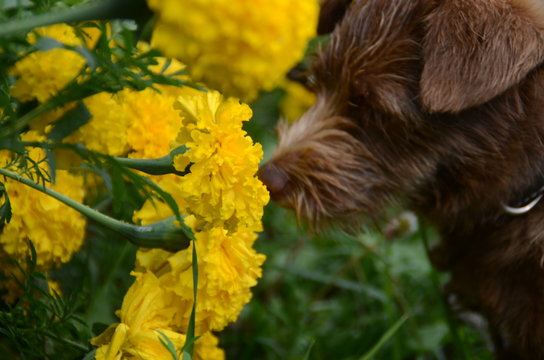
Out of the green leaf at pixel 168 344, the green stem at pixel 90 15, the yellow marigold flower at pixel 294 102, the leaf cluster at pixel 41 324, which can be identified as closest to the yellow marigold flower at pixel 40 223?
the leaf cluster at pixel 41 324

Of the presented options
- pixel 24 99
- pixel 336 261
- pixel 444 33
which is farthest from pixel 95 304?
pixel 336 261

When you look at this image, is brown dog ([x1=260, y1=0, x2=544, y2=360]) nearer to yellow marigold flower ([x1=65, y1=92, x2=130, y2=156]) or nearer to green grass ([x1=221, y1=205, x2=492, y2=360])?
green grass ([x1=221, y1=205, x2=492, y2=360])

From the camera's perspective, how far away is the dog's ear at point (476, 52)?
5.25 feet

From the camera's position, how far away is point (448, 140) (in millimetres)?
1808

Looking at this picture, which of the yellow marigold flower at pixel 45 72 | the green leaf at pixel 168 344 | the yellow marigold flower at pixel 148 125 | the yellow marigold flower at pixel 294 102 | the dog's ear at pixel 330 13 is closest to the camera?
the green leaf at pixel 168 344

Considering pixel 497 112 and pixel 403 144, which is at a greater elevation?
pixel 497 112

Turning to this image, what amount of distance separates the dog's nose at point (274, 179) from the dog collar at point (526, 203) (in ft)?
1.87

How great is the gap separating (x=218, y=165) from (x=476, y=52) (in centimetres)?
85

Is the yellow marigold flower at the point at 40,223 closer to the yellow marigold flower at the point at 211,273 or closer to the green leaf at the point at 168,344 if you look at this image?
the yellow marigold flower at the point at 211,273

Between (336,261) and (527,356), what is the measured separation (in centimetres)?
121

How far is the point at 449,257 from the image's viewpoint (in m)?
2.05

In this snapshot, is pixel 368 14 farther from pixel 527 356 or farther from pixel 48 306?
pixel 48 306

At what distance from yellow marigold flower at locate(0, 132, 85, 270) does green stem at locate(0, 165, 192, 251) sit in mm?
110

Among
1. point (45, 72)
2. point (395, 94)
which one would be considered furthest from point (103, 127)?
point (395, 94)
